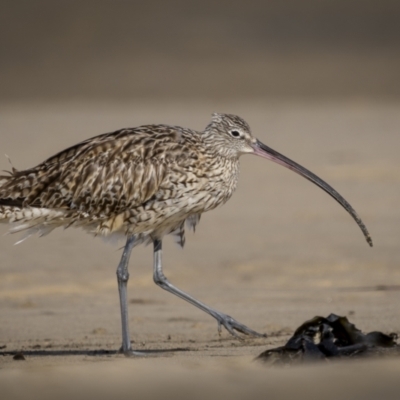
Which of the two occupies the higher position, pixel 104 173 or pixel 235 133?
pixel 235 133

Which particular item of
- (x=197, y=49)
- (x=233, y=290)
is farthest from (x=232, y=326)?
(x=197, y=49)

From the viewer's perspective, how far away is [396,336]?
33.3ft

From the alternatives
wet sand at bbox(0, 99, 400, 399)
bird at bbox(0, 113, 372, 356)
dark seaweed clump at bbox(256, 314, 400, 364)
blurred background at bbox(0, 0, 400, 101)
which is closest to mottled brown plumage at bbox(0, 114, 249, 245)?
bird at bbox(0, 113, 372, 356)

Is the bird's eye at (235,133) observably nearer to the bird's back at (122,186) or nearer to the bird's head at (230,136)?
the bird's head at (230,136)

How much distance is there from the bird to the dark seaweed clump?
79 cm

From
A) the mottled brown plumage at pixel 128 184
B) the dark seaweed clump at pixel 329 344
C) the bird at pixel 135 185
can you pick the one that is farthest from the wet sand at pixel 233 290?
the mottled brown plumage at pixel 128 184

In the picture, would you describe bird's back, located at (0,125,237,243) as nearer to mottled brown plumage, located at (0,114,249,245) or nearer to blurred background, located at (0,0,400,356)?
mottled brown plumage, located at (0,114,249,245)

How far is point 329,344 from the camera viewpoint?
954cm

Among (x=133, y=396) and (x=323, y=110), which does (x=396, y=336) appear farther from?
(x=323, y=110)

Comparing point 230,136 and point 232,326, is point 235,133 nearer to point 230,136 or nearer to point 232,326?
point 230,136

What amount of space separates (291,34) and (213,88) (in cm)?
692

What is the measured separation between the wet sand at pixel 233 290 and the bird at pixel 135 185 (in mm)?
810

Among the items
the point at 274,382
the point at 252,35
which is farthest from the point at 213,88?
the point at 274,382

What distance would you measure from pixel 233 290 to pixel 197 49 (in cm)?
3085
